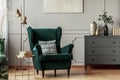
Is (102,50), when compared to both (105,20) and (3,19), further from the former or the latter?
(3,19)

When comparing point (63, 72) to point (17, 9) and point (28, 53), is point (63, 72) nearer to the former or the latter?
point (28, 53)

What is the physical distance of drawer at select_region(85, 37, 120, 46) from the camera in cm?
733

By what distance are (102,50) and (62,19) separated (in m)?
1.27

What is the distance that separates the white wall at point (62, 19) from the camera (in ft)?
25.2

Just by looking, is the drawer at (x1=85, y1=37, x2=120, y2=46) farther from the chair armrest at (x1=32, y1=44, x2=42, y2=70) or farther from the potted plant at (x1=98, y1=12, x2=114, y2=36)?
the chair armrest at (x1=32, y1=44, x2=42, y2=70)

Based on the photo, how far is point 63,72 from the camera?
695 cm

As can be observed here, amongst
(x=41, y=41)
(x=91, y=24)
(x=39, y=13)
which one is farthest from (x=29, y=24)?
(x=91, y=24)

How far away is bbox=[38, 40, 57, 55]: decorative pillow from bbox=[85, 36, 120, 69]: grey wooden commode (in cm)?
93

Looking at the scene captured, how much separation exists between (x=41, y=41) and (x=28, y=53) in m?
1.13

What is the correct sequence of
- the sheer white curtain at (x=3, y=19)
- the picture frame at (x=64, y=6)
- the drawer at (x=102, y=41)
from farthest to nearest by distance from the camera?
the picture frame at (x=64, y=6) → the drawer at (x=102, y=41) → the sheer white curtain at (x=3, y=19)

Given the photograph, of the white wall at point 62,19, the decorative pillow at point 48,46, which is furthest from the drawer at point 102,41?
the decorative pillow at point 48,46

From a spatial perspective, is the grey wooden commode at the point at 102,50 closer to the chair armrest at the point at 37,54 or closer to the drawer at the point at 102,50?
the drawer at the point at 102,50

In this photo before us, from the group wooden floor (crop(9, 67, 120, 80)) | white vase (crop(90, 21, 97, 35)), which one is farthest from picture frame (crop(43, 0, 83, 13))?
wooden floor (crop(9, 67, 120, 80))

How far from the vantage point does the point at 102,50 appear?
24.2 feet
